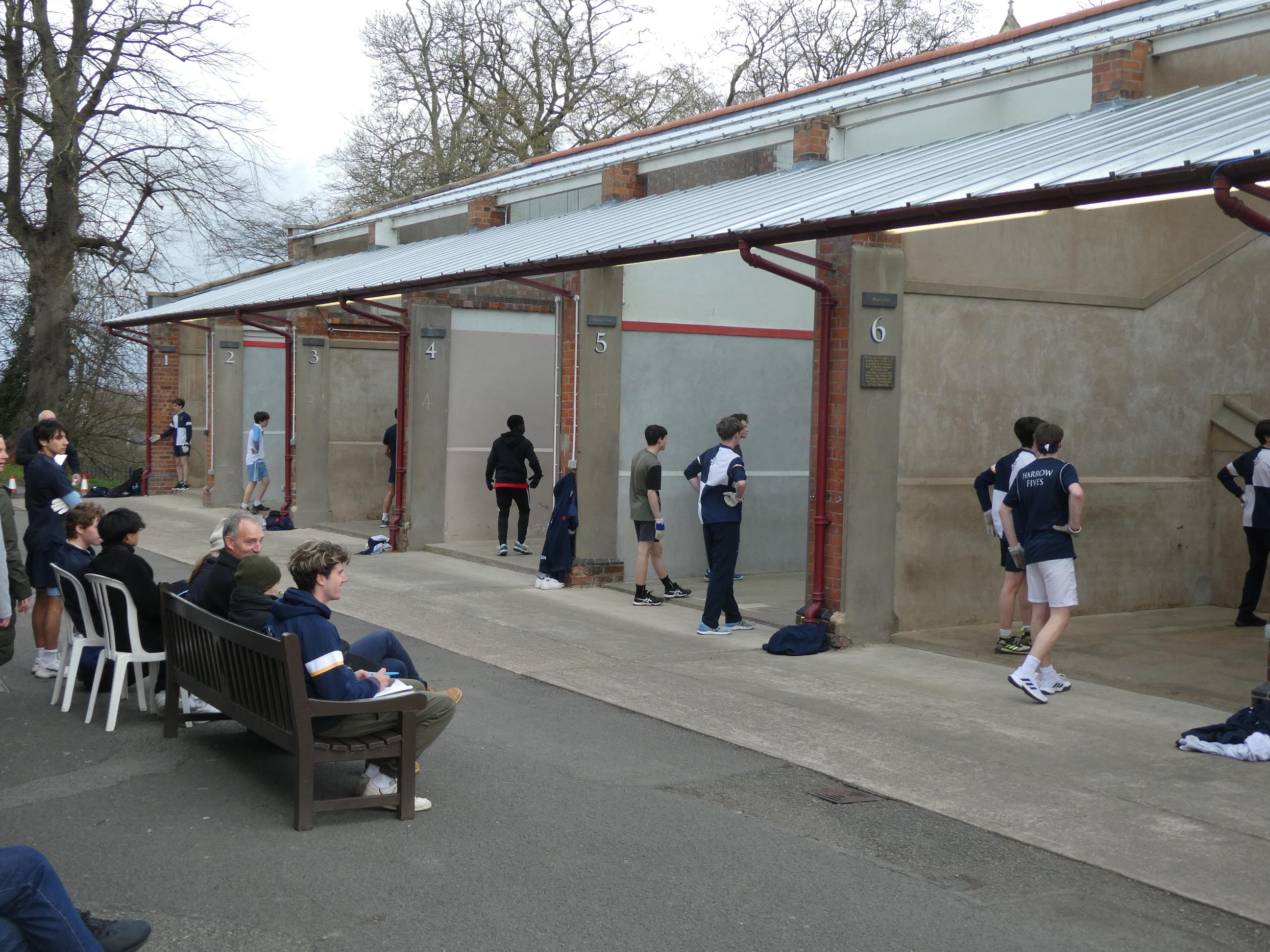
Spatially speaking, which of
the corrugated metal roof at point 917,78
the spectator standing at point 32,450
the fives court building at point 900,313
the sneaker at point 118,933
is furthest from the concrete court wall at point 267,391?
the sneaker at point 118,933

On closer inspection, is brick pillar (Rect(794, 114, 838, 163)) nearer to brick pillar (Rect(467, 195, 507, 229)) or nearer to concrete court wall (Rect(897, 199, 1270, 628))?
concrete court wall (Rect(897, 199, 1270, 628))

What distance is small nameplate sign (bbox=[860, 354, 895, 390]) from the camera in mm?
9586

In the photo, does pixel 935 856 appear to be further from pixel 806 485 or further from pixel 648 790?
pixel 806 485

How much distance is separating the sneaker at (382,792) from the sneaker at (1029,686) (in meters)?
4.03

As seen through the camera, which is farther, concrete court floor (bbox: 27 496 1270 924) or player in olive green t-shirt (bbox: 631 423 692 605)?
player in olive green t-shirt (bbox: 631 423 692 605)

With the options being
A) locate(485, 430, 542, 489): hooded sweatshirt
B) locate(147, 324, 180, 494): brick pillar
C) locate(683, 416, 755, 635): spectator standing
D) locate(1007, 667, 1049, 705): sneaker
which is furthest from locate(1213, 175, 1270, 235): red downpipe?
locate(147, 324, 180, 494): brick pillar

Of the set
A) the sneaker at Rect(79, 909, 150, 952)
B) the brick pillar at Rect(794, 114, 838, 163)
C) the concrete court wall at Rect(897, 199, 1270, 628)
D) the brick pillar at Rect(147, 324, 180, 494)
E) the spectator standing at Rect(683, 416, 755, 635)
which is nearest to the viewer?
the sneaker at Rect(79, 909, 150, 952)

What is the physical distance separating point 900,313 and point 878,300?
276 millimetres

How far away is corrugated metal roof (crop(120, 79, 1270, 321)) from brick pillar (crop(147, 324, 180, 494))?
9.80 metres

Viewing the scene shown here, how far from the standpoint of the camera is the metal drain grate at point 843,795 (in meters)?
5.84

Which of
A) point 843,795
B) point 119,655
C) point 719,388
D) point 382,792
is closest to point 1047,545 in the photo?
point 843,795

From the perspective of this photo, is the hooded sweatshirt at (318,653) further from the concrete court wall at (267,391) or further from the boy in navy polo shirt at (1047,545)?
the concrete court wall at (267,391)

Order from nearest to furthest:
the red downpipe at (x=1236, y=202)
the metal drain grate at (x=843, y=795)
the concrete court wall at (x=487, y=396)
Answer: the metal drain grate at (x=843, y=795), the red downpipe at (x=1236, y=202), the concrete court wall at (x=487, y=396)

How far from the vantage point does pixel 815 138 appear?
41.1 ft
